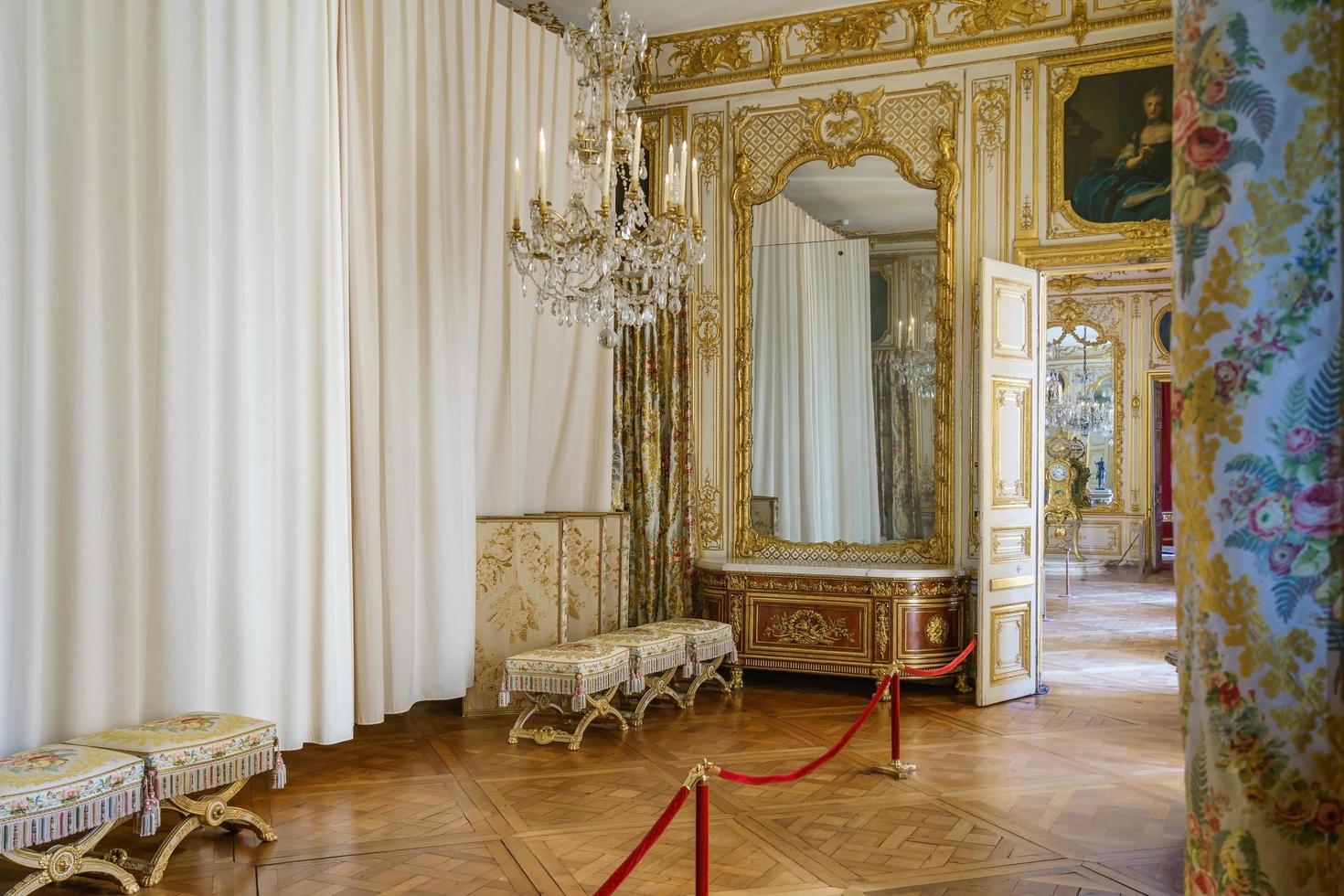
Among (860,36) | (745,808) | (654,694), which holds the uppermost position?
(860,36)

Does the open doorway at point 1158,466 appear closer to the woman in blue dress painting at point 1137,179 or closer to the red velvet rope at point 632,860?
the woman in blue dress painting at point 1137,179

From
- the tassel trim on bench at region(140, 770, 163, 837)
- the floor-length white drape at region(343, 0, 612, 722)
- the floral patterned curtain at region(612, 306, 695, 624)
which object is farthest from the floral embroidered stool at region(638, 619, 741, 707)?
the tassel trim on bench at region(140, 770, 163, 837)

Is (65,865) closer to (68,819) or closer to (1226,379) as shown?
(68,819)

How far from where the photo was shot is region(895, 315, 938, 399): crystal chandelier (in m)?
7.01

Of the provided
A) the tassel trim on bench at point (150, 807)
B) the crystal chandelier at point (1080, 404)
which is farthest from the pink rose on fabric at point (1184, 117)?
the crystal chandelier at point (1080, 404)

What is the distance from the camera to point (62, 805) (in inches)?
130

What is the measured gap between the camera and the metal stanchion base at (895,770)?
488 cm

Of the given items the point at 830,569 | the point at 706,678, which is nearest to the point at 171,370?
the point at 706,678

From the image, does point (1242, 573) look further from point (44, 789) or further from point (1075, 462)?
point (1075, 462)

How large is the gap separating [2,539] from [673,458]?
4390 mm

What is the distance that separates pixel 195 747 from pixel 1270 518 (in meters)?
3.56

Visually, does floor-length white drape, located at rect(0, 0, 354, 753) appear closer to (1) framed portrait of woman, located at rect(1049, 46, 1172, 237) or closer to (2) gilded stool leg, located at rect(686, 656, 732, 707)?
(2) gilded stool leg, located at rect(686, 656, 732, 707)

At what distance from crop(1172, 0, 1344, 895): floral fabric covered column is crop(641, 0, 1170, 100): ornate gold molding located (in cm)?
603

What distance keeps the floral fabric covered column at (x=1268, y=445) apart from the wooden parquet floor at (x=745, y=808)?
8.36 feet
